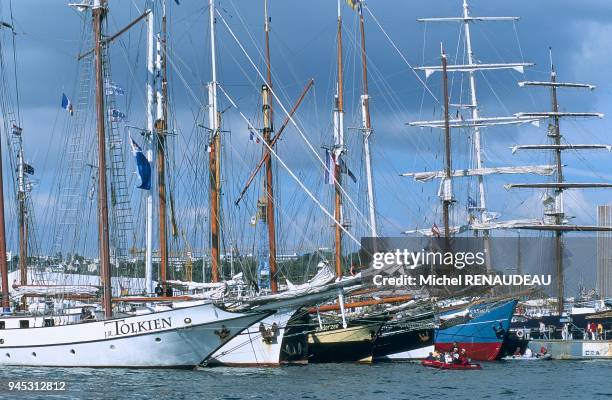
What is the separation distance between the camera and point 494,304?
77875mm

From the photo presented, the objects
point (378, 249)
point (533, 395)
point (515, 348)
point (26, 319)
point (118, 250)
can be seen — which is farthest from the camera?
point (515, 348)

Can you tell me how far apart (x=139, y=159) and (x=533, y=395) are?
24.6m

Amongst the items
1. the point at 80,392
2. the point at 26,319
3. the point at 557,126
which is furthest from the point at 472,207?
the point at 80,392

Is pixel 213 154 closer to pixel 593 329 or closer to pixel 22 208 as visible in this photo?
pixel 22 208

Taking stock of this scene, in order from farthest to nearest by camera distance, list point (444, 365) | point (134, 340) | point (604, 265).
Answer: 1. point (604, 265)
2. point (444, 365)
3. point (134, 340)

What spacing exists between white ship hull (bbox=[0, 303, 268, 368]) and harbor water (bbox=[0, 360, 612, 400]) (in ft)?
2.10

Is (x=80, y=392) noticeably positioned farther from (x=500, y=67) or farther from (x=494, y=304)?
(x=500, y=67)

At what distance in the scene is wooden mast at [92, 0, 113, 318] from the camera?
5875 centimetres

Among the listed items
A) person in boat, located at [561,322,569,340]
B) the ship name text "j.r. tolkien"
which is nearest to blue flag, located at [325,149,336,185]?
the ship name text "j.r. tolkien"

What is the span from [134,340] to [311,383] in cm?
927

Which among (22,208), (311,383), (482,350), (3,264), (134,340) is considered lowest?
(482,350)

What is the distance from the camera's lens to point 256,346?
212ft

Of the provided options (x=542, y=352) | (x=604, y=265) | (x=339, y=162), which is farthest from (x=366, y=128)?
Result: (x=604, y=265)

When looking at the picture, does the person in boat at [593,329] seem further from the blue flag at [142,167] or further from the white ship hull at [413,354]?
the blue flag at [142,167]
